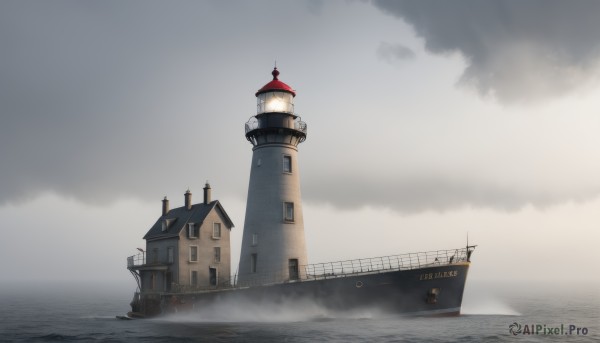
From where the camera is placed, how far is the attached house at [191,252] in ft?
170

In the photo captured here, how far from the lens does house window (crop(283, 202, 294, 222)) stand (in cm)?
4634

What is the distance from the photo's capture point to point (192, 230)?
52.8 metres

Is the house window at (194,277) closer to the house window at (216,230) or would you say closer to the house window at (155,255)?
the house window at (216,230)

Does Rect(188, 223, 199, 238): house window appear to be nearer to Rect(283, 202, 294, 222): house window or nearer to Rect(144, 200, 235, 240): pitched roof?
Rect(144, 200, 235, 240): pitched roof

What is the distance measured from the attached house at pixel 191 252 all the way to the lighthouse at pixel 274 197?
247 inches

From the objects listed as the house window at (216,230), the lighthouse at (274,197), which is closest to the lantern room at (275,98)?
the lighthouse at (274,197)

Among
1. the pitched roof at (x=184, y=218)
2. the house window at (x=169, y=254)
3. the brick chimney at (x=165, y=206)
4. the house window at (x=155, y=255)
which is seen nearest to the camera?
the house window at (x=169, y=254)

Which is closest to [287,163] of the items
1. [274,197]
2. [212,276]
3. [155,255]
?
[274,197]

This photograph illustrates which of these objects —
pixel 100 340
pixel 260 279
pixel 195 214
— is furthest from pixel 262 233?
pixel 100 340

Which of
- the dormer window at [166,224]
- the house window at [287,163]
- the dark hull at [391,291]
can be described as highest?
Answer: the house window at [287,163]

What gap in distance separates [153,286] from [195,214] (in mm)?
7818

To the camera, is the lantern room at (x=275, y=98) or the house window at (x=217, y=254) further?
the house window at (x=217, y=254)

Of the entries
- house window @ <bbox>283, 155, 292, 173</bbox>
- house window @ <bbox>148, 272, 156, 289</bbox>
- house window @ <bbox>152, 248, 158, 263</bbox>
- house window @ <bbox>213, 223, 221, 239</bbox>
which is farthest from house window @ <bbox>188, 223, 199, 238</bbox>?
house window @ <bbox>283, 155, 292, 173</bbox>

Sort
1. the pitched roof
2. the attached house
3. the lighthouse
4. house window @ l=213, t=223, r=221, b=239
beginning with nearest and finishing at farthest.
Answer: the lighthouse, the attached house, the pitched roof, house window @ l=213, t=223, r=221, b=239
